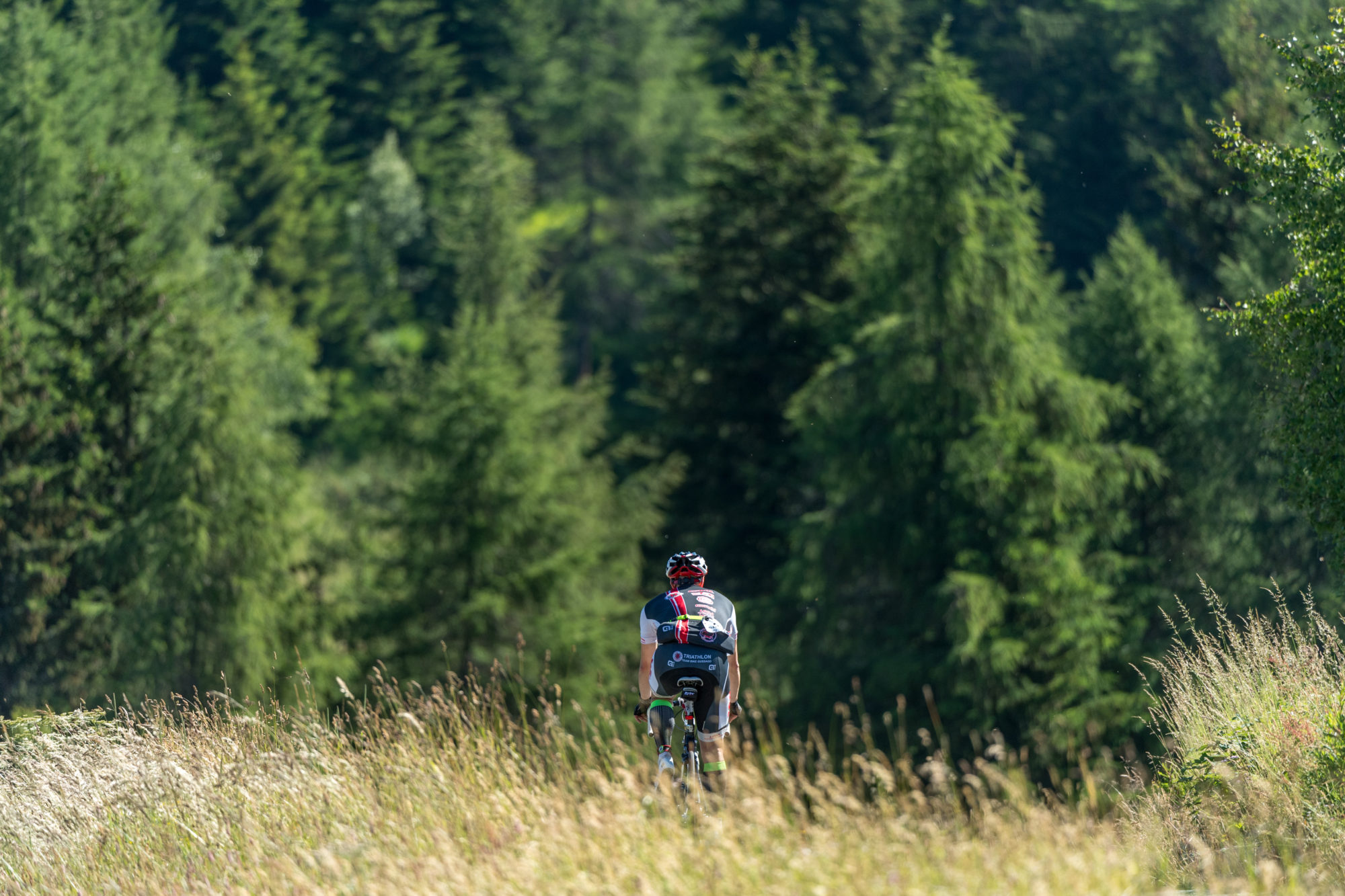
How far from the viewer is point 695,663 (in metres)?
7.84

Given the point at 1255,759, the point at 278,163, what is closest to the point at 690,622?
the point at 1255,759

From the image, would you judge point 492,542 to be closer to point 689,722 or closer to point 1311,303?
point 1311,303

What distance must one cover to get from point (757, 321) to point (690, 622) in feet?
78.2

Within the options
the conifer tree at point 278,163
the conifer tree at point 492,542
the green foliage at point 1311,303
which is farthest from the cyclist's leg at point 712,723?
the conifer tree at point 278,163

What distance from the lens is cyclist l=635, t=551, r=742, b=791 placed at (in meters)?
7.83

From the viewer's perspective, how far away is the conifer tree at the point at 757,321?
30.8 m

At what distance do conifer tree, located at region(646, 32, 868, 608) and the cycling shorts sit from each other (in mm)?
22433

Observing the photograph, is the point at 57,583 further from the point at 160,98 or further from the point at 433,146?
the point at 433,146

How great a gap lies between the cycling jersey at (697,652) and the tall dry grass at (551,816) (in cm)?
47

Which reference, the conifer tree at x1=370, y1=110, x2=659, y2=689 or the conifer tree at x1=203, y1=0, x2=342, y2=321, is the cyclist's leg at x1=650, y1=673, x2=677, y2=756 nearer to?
the conifer tree at x1=370, y1=110, x2=659, y2=689

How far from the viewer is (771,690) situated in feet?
89.1

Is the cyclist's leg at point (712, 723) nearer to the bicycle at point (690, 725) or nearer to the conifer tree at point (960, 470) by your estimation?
the bicycle at point (690, 725)

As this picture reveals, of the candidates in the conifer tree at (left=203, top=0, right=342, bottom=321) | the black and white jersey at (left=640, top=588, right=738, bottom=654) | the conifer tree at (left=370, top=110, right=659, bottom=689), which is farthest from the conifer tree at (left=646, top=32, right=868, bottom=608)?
the conifer tree at (left=203, top=0, right=342, bottom=321)

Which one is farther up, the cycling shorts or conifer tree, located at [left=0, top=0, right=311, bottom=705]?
the cycling shorts
